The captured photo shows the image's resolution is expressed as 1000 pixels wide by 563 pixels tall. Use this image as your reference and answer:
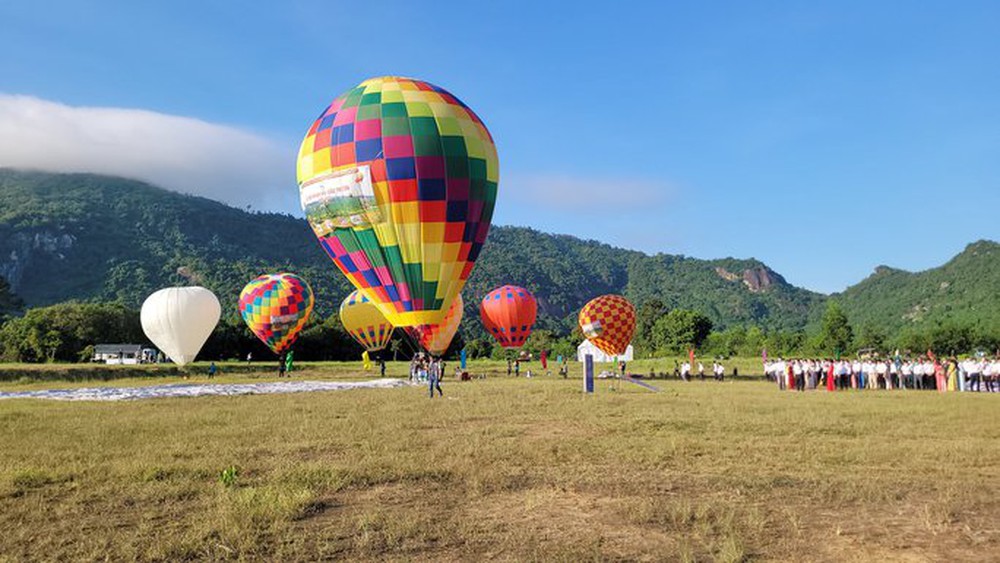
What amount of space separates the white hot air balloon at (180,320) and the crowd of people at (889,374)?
113 feet

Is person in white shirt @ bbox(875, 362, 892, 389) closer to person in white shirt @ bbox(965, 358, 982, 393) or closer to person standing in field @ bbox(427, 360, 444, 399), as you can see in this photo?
person in white shirt @ bbox(965, 358, 982, 393)

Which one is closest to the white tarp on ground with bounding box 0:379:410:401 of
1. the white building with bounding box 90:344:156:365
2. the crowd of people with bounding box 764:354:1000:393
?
the crowd of people with bounding box 764:354:1000:393

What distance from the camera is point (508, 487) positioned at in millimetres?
9391

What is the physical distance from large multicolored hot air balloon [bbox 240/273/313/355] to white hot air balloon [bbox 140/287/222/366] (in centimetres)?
248

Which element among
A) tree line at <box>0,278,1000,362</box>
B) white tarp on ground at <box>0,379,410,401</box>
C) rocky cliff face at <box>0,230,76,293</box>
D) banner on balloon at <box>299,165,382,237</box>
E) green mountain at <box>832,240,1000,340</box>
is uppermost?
rocky cliff face at <box>0,230,76,293</box>

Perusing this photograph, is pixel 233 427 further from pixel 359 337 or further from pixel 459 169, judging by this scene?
pixel 359 337

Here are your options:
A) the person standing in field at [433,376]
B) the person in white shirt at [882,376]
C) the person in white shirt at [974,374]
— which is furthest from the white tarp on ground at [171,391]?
the person in white shirt at [974,374]

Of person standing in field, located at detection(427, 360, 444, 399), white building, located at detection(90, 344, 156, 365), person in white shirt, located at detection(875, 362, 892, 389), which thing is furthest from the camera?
white building, located at detection(90, 344, 156, 365)

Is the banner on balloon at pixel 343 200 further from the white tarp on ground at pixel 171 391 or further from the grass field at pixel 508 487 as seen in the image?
the white tarp on ground at pixel 171 391

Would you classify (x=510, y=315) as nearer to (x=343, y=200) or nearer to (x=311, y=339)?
(x=343, y=200)

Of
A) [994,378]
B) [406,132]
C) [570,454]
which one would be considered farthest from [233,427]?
[994,378]

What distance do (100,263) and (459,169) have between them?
18962 centimetres

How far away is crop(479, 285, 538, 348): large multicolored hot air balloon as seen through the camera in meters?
48.2

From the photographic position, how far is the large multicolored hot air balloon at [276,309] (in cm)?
4562
